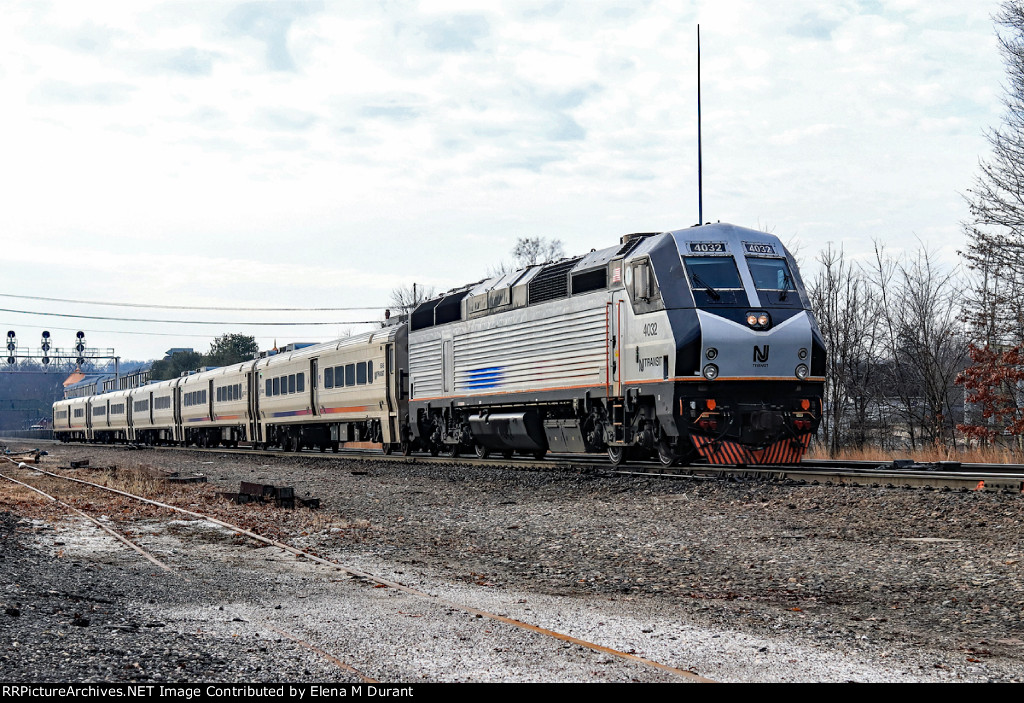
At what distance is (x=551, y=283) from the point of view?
786 inches

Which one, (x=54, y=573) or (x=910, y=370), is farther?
(x=910, y=370)

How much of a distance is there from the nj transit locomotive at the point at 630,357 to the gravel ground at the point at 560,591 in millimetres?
2038

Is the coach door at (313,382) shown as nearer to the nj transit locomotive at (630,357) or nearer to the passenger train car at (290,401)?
the passenger train car at (290,401)

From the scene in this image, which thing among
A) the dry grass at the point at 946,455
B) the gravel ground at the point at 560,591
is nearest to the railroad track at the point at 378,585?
the gravel ground at the point at 560,591

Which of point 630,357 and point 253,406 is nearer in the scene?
point 630,357

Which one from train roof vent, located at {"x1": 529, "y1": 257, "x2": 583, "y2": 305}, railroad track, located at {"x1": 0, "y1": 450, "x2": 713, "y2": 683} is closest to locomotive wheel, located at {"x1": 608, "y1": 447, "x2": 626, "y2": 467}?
train roof vent, located at {"x1": 529, "y1": 257, "x2": 583, "y2": 305}

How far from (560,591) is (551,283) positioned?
1234 centimetres

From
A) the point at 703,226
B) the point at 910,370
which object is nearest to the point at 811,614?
the point at 703,226

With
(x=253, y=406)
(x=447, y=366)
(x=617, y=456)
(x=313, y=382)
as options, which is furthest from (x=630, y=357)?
(x=253, y=406)

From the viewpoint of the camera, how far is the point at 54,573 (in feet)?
28.6

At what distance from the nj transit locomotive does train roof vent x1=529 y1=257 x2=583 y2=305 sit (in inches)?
1.6

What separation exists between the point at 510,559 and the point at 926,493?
5567 mm

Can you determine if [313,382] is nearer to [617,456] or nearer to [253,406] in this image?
[253,406]
